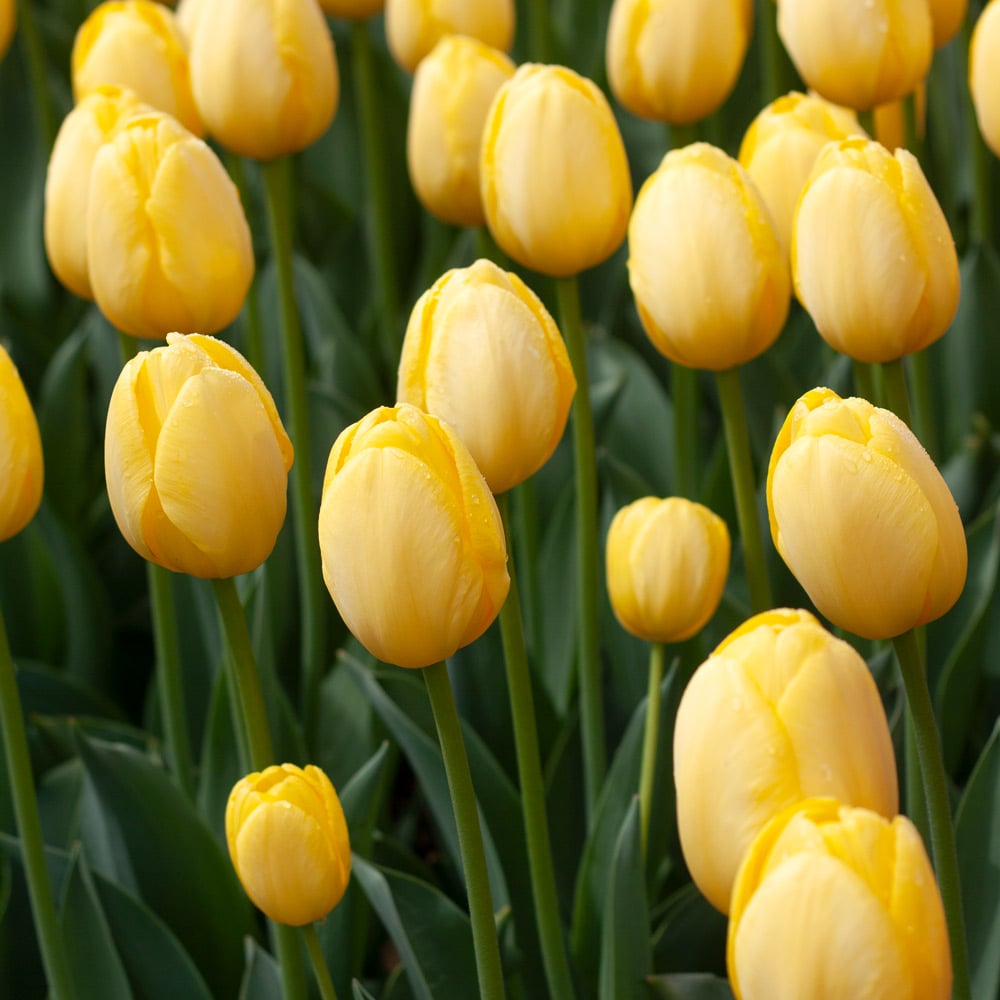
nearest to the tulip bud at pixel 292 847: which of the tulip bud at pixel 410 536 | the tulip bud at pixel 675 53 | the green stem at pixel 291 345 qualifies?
the tulip bud at pixel 410 536

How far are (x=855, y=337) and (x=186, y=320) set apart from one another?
447mm

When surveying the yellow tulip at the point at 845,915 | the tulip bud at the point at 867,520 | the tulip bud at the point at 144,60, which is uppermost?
the tulip bud at the point at 144,60

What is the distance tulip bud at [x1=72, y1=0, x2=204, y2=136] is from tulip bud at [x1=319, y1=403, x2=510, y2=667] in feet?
2.68

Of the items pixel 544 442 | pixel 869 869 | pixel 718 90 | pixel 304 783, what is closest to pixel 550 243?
pixel 544 442

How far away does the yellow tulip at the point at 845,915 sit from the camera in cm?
51

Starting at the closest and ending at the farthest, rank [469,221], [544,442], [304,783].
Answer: [304,783], [544,442], [469,221]

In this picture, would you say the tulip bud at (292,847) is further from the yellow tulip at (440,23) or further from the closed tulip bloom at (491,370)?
the yellow tulip at (440,23)

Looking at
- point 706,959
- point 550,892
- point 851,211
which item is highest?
point 851,211

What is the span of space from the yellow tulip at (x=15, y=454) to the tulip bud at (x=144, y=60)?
0.58 meters

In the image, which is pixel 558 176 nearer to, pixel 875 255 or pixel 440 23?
pixel 875 255

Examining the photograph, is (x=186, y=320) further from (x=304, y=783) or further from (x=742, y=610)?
(x=742, y=610)

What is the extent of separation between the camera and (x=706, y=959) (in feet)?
3.59

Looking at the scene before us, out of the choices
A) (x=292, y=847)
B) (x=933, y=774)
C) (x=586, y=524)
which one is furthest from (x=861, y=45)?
(x=292, y=847)

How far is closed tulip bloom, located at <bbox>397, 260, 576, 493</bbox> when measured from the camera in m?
0.85
